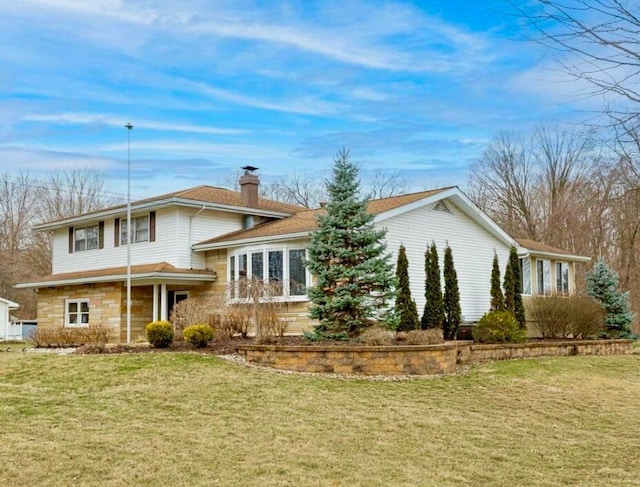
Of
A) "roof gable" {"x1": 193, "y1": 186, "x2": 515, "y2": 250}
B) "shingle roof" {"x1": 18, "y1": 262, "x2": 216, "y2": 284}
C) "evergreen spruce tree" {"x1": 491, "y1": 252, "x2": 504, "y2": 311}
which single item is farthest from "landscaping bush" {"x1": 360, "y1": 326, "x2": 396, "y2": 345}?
"shingle roof" {"x1": 18, "y1": 262, "x2": 216, "y2": 284}

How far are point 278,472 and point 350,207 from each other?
351 inches

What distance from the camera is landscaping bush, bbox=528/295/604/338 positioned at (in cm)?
2039

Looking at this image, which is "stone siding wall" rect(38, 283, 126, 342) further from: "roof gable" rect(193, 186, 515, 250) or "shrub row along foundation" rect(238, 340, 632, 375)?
"shrub row along foundation" rect(238, 340, 632, 375)

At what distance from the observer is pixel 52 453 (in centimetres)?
734

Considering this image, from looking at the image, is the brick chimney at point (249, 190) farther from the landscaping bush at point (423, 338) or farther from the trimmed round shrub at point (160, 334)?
the landscaping bush at point (423, 338)

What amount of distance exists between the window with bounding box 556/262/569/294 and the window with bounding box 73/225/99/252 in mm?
17752

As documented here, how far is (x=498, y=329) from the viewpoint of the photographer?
1784cm

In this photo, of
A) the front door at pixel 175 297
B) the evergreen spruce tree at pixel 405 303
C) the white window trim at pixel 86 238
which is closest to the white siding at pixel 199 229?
the front door at pixel 175 297

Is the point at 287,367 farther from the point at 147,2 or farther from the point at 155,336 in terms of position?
the point at 147,2

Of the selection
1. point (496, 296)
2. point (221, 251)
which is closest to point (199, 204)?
point (221, 251)

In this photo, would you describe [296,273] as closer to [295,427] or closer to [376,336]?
[376,336]

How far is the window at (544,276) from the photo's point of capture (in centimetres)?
2608

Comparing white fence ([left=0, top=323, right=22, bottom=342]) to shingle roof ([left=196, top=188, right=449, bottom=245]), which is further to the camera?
white fence ([left=0, top=323, right=22, bottom=342])

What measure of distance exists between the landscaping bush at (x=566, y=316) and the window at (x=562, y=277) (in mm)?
6101
